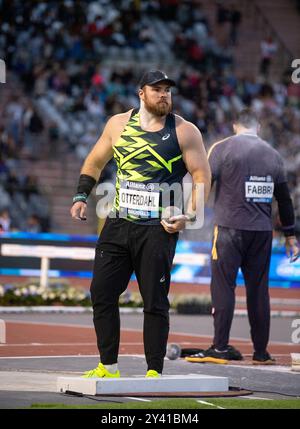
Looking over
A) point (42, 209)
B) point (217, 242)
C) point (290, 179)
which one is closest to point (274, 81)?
point (290, 179)

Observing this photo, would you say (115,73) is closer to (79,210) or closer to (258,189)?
(258,189)

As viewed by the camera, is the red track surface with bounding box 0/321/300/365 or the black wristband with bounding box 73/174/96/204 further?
the red track surface with bounding box 0/321/300/365

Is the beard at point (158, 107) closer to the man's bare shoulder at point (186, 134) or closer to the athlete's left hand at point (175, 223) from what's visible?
the man's bare shoulder at point (186, 134)

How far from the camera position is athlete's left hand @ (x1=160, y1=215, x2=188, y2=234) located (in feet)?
29.9

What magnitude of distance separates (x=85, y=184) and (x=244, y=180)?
114 inches

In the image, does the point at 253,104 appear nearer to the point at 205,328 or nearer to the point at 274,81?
the point at 274,81

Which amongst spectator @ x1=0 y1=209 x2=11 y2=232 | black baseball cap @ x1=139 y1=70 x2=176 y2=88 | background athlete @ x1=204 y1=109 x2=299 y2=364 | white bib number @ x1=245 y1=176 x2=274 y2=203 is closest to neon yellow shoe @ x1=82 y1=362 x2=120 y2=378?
black baseball cap @ x1=139 y1=70 x2=176 y2=88

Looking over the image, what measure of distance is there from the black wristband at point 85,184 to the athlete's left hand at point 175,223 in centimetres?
73

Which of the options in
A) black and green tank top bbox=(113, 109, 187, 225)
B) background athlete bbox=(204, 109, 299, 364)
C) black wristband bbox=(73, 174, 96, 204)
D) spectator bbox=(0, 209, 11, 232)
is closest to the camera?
black and green tank top bbox=(113, 109, 187, 225)

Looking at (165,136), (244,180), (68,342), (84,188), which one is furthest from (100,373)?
(68,342)

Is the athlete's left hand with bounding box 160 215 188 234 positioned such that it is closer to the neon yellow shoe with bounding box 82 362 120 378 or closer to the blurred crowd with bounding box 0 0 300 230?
the neon yellow shoe with bounding box 82 362 120 378

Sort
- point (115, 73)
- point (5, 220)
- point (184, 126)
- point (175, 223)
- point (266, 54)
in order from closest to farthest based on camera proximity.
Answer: point (175, 223) → point (184, 126) → point (5, 220) → point (115, 73) → point (266, 54)

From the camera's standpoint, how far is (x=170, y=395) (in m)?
8.70

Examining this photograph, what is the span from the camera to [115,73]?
1280 inches
